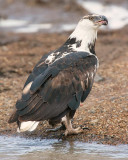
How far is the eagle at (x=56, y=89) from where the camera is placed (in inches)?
260

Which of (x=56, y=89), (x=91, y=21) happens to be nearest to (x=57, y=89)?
(x=56, y=89)

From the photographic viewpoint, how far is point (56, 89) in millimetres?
6836

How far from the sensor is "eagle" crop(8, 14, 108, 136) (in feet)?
21.7

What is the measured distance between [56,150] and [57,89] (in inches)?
33.4

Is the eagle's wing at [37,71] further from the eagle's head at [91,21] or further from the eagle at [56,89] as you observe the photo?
the eagle's head at [91,21]

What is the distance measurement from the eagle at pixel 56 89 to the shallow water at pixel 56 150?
1.04ft

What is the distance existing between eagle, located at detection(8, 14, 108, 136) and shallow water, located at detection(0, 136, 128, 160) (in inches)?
12.5

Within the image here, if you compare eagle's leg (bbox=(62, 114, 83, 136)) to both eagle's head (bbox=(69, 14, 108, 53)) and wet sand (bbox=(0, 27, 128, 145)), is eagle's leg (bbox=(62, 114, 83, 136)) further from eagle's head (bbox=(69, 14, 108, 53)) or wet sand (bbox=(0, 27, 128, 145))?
eagle's head (bbox=(69, 14, 108, 53))

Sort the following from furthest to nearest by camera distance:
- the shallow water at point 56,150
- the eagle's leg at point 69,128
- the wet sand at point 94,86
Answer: the wet sand at point 94,86, the eagle's leg at point 69,128, the shallow water at point 56,150

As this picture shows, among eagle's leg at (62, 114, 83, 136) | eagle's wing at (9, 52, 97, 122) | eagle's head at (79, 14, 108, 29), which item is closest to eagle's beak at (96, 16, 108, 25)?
eagle's head at (79, 14, 108, 29)

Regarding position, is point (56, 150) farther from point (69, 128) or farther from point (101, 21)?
point (101, 21)

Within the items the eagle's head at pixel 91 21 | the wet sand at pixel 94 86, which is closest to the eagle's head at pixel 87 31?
the eagle's head at pixel 91 21

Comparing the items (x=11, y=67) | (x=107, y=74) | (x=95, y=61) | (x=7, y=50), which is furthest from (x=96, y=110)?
(x=7, y=50)

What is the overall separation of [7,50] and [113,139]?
8.57 meters
